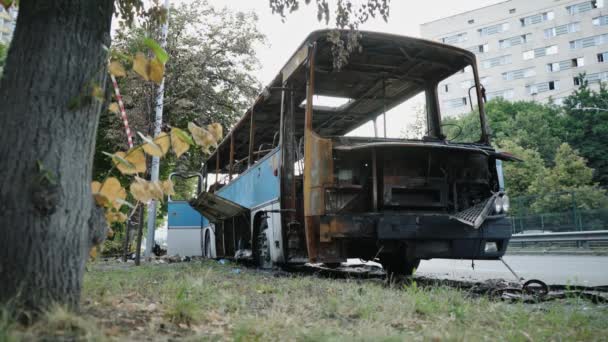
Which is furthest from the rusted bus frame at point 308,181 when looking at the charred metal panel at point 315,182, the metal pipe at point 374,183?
the metal pipe at point 374,183

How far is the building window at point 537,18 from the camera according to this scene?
208 feet

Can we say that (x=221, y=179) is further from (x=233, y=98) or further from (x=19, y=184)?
(x=19, y=184)

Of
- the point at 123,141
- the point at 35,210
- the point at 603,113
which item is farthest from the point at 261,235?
the point at 603,113

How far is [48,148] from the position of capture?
9.21 ft

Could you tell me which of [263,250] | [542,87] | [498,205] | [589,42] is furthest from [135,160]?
[589,42]

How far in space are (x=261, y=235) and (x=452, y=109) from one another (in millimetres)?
62551

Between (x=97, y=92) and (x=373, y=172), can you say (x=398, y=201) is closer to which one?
(x=373, y=172)

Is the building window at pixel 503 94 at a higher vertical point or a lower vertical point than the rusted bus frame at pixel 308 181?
higher

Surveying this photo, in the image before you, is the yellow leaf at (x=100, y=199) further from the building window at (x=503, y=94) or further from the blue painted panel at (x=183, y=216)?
the building window at (x=503, y=94)

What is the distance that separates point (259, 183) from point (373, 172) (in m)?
3.21

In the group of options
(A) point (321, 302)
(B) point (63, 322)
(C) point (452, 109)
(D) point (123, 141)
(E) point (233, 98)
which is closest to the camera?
(B) point (63, 322)

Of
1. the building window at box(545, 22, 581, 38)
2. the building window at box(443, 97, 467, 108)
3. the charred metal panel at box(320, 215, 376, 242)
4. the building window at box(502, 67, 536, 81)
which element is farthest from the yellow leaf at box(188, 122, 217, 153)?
the building window at box(545, 22, 581, 38)

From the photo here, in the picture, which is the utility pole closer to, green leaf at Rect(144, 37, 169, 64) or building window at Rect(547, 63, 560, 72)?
green leaf at Rect(144, 37, 169, 64)

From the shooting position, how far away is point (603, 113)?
42.9 meters
